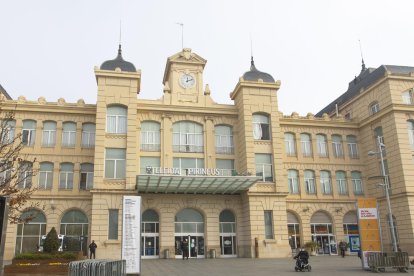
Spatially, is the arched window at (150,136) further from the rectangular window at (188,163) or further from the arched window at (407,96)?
the arched window at (407,96)

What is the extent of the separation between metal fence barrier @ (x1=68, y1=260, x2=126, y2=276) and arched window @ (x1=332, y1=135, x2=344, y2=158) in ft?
107

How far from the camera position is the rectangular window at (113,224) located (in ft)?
106

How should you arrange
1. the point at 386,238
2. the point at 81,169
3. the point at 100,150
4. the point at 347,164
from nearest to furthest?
1. the point at 100,150
2. the point at 81,169
3. the point at 386,238
4. the point at 347,164

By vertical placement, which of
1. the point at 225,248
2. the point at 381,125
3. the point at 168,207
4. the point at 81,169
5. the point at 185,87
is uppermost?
the point at 185,87

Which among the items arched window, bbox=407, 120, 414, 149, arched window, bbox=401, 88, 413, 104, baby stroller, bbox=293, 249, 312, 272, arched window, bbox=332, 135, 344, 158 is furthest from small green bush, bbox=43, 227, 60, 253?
arched window, bbox=401, 88, 413, 104

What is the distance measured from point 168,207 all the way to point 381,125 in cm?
2162

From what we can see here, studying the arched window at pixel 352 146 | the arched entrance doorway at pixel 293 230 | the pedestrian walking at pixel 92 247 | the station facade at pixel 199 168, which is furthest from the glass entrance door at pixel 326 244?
the pedestrian walking at pixel 92 247

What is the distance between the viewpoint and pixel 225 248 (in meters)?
36.1

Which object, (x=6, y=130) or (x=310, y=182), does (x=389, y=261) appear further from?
(x=310, y=182)

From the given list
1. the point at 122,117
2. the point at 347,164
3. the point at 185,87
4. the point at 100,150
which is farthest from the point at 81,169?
the point at 347,164

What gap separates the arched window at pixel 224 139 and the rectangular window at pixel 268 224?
6.54 meters

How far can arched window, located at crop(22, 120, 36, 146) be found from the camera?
36.0m

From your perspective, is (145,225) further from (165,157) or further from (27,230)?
(27,230)

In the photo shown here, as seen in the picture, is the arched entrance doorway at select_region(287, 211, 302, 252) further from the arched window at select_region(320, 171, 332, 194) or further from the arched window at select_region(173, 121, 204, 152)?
the arched window at select_region(173, 121, 204, 152)
